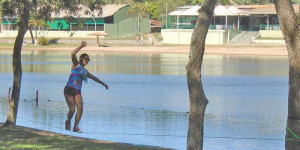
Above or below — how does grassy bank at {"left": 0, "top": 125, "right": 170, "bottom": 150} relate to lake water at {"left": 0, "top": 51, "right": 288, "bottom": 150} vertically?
above

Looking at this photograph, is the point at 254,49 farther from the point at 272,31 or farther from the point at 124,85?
the point at 124,85

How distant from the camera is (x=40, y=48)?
78062 mm

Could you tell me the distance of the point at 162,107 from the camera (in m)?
25.3

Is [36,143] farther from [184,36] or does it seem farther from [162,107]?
[184,36]

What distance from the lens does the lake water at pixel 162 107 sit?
58.7 ft

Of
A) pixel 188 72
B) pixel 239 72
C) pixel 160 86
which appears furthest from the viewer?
pixel 239 72

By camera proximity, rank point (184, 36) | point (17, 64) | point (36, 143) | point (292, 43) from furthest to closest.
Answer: point (184, 36)
point (17, 64)
point (36, 143)
point (292, 43)

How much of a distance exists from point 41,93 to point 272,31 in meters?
54.0

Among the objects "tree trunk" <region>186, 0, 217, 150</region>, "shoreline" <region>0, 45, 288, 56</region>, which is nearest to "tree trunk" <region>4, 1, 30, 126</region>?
"tree trunk" <region>186, 0, 217, 150</region>

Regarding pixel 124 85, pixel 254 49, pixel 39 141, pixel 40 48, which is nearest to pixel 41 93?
pixel 124 85

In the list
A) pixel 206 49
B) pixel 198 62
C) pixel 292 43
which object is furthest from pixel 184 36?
pixel 198 62

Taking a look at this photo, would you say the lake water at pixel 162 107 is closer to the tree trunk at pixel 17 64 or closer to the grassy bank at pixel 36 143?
the tree trunk at pixel 17 64

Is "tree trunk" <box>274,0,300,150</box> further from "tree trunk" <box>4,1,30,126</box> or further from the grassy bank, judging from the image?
"tree trunk" <box>4,1,30,126</box>

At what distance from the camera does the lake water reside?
58.7 feet
